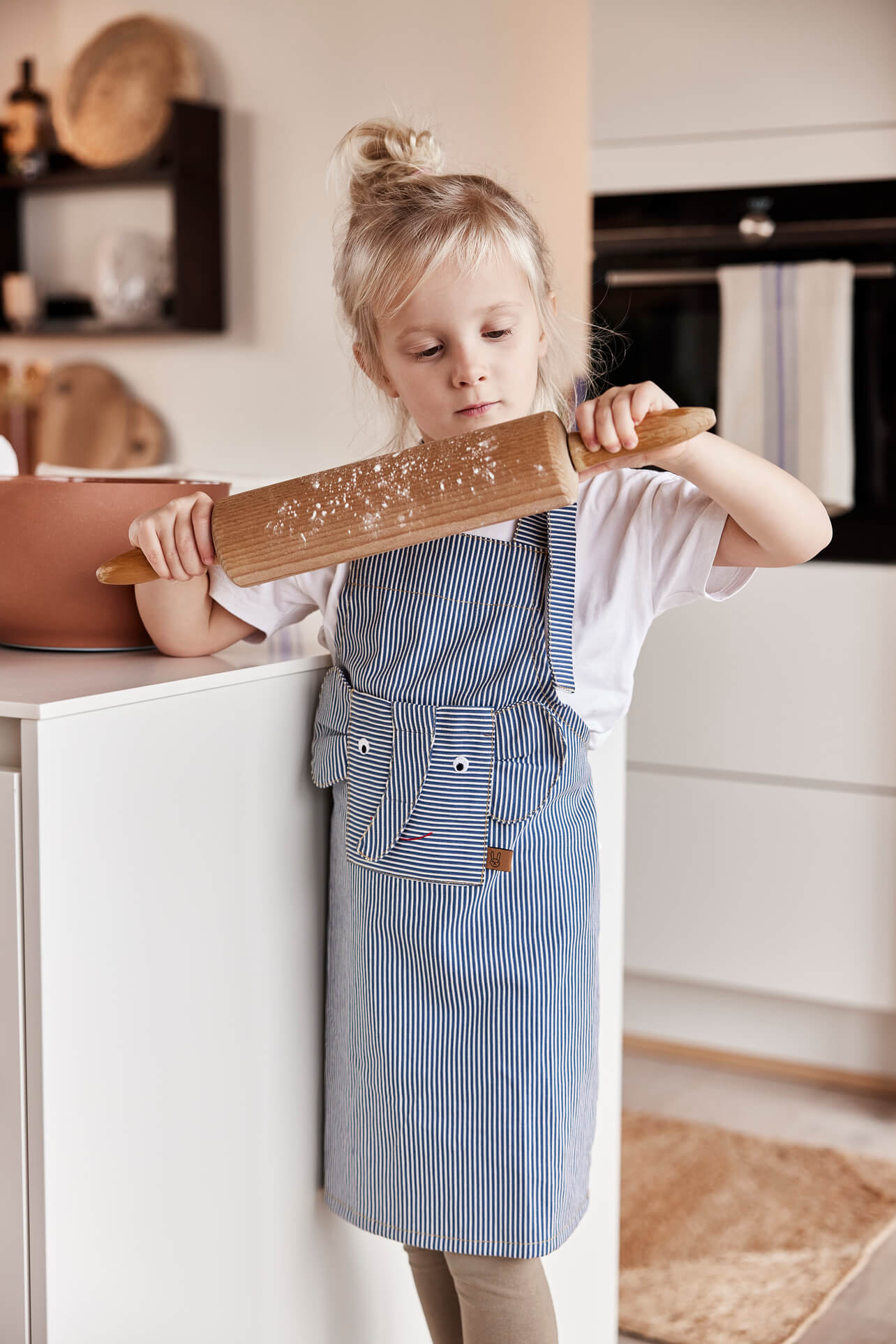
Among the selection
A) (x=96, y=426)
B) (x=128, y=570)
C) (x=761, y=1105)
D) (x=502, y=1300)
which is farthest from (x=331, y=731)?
(x=96, y=426)

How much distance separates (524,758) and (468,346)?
0.99ft

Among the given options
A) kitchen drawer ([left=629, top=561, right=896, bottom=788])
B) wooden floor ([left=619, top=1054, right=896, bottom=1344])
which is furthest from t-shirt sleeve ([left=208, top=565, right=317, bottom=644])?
wooden floor ([left=619, top=1054, right=896, bottom=1344])

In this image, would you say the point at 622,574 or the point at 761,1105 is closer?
the point at 622,574

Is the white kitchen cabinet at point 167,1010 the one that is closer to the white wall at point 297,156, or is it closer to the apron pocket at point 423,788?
the apron pocket at point 423,788

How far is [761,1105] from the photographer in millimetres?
2320

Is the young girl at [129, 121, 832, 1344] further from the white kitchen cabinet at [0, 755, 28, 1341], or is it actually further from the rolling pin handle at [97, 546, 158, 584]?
the white kitchen cabinet at [0, 755, 28, 1341]

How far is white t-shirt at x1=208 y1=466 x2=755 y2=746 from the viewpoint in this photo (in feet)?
3.35

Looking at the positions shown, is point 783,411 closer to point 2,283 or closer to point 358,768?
point 358,768

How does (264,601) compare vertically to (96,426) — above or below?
below

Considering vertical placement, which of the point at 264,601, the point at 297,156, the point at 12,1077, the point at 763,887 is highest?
the point at 297,156

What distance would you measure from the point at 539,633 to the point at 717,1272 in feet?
3.73

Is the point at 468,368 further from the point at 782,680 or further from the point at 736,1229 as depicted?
the point at 782,680

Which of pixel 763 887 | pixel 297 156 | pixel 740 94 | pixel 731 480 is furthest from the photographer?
pixel 297 156

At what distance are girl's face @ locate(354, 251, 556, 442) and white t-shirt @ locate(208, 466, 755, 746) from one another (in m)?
0.09
